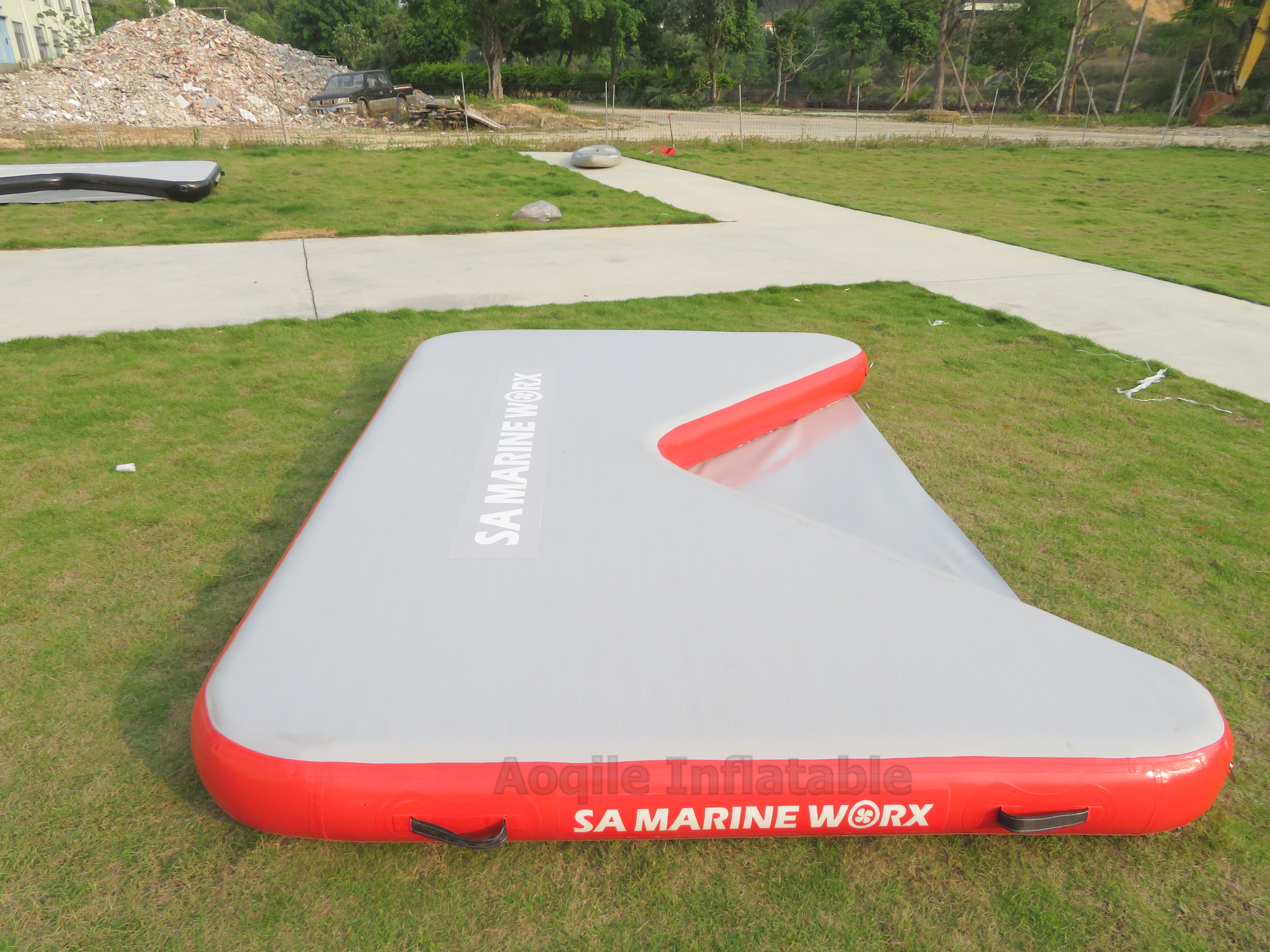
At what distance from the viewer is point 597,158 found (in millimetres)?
11789

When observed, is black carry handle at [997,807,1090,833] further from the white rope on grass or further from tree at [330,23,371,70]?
tree at [330,23,371,70]

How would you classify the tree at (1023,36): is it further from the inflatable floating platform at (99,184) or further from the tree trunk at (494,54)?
the inflatable floating platform at (99,184)

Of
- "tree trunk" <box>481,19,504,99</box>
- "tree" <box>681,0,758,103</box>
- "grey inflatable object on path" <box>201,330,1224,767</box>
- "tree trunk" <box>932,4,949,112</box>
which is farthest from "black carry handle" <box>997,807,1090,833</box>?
"tree" <box>681,0,758,103</box>

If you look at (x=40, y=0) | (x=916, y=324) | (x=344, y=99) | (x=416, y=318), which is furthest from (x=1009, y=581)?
(x=40, y=0)

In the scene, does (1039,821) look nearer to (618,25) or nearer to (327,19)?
(618,25)

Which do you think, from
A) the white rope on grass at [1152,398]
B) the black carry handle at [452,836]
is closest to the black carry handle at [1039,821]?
the black carry handle at [452,836]

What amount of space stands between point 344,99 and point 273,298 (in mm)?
18273

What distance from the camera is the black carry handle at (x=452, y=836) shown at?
1.49 meters

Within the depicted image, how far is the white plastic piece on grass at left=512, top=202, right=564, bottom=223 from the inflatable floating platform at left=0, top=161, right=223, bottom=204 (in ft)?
11.3

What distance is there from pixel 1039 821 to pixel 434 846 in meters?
1.20

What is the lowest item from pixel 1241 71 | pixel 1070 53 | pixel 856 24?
pixel 1241 71

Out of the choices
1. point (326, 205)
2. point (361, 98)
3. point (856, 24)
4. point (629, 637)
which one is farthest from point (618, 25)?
point (629, 637)

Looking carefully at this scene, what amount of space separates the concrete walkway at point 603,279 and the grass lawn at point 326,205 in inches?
13.9

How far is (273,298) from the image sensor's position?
5.41 metres
